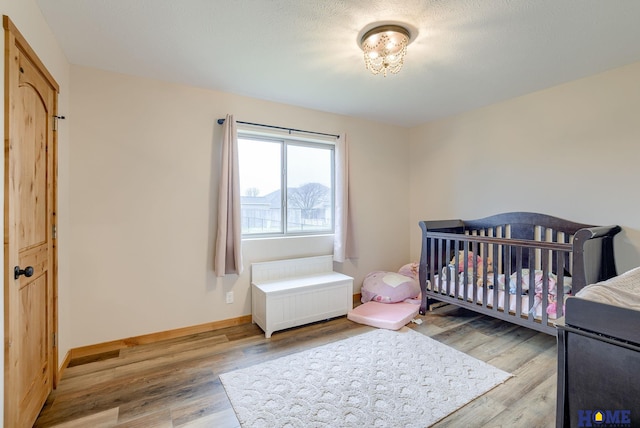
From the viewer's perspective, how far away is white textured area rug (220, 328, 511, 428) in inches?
64.4

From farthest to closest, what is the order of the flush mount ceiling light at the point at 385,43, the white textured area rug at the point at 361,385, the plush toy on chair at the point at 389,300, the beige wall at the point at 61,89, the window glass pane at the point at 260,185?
the window glass pane at the point at 260,185 → the plush toy on chair at the point at 389,300 → the flush mount ceiling light at the point at 385,43 → the white textured area rug at the point at 361,385 → the beige wall at the point at 61,89

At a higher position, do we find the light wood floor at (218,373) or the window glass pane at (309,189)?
the window glass pane at (309,189)

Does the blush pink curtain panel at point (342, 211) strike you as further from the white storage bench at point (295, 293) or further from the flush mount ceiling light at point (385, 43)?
the flush mount ceiling light at point (385, 43)

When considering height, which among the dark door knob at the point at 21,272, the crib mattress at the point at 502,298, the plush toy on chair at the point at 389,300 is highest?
the dark door knob at the point at 21,272

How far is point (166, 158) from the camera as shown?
2.63 m

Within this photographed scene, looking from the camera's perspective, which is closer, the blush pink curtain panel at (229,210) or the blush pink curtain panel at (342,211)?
the blush pink curtain panel at (229,210)

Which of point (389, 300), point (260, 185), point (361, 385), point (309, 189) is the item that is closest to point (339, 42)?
point (260, 185)

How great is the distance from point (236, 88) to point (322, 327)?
2447mm

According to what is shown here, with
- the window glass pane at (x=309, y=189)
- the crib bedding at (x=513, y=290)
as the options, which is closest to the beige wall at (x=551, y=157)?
the crib bedding at (x=513, y=290)

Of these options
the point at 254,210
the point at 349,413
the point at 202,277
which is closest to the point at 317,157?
the point at 254,210

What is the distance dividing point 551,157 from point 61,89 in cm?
415

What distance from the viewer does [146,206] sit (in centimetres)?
256

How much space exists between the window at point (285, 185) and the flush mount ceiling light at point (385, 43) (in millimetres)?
1457

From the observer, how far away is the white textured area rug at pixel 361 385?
1.64m
